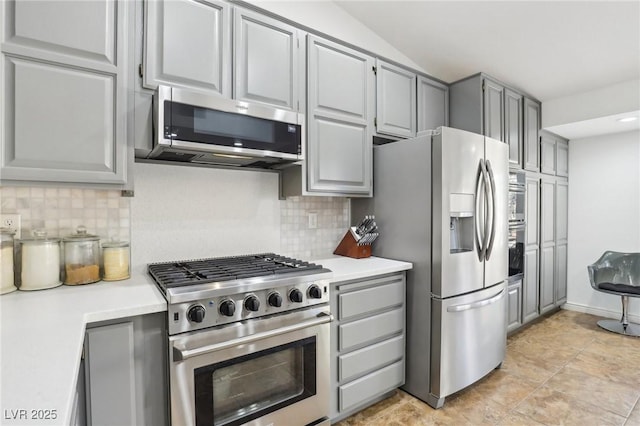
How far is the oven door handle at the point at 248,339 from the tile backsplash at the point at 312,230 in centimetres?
78

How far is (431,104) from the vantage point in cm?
292

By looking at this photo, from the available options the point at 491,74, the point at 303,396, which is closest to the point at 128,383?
the point at 303,396

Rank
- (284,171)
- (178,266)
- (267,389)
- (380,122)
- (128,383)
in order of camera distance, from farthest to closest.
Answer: (380,122) < (284,171) < (178,266) < (267,389) < (128,383)

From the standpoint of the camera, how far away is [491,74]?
9.75 ft

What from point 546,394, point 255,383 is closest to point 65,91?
point 255,383

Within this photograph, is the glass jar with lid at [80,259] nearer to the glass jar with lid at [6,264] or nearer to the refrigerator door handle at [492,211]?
the glass jar with lid at [6,264]

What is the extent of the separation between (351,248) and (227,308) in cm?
125

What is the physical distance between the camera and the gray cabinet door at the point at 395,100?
256 centimetres

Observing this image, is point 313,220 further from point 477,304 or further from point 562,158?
point 562,158

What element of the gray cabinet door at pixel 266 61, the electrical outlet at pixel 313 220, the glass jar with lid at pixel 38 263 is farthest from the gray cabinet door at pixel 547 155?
the glass jar with lid at pixel 38 263

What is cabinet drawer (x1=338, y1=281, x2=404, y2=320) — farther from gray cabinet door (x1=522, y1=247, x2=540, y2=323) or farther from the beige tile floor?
gray cabinet door (x1=522, y1=247, x2=540, y2=323)

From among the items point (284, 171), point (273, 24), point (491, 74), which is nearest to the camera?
point (273, 24)

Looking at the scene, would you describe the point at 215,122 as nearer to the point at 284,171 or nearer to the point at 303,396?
the point at 284,171

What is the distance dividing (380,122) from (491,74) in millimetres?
1284
